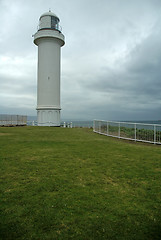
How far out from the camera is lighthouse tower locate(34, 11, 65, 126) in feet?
75.0

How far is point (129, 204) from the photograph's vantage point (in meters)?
3.35

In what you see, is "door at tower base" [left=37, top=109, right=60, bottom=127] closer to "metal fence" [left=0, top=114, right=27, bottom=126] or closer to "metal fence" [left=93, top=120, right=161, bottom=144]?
"metal fence" [left=0, top=114, right=27, bottom=126]

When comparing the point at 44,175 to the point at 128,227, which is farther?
the point at 44,175

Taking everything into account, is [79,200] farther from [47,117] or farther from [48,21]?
[48,21]

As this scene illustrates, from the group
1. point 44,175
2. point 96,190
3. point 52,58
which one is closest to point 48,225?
point 96,190

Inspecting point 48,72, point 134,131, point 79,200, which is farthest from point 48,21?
point 79,200

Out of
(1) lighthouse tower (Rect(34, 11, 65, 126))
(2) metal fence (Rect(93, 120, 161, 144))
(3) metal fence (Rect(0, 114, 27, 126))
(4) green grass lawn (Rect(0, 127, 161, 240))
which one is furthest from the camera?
(1) lighthouse tower (Rect(34, 11, 65, 126))

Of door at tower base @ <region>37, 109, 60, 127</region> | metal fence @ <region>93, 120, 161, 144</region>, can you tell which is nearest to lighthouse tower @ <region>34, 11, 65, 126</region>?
door at tower base @ <region>37, 109, 60, 127</region>

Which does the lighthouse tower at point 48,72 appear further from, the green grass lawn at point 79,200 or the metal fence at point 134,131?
the green grass lawn at point 79,200

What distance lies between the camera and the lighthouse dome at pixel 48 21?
23203mm

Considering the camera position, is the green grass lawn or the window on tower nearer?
the green grass lawn

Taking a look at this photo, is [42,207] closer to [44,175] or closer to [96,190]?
[96,190]

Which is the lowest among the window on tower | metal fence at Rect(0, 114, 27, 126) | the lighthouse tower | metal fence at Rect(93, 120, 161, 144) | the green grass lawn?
the green grass lawn

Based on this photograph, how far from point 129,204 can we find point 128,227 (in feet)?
2.17
